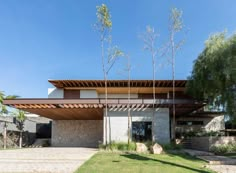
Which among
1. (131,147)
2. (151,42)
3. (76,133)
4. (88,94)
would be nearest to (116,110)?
(131,147)

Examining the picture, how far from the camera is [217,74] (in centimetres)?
1587

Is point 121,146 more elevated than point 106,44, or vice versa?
point 106,44

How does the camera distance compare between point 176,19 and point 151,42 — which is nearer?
point 176,19

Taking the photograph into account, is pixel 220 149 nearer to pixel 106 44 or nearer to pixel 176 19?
pixel 176 19

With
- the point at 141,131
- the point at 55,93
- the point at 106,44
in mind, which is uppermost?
the point at 106,44

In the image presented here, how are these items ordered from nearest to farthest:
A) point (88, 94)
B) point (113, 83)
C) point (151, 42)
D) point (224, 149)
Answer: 1. point (224, 149)
2. point (151, 42)
3. point (113, 83)
4. point (88, 94)

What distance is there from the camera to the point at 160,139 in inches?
760

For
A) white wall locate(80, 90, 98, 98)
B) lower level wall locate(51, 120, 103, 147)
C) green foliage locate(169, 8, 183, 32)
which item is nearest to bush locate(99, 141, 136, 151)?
white wall locate(80, 90, 98, 98)

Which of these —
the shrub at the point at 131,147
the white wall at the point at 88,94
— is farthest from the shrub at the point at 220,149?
the white wall at the point at 88,94

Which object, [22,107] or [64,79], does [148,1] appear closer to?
[64,79]

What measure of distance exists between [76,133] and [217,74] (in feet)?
52.2

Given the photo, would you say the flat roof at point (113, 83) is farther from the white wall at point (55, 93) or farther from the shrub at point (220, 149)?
the shrub at point (220, 149)

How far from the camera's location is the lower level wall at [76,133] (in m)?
26.5

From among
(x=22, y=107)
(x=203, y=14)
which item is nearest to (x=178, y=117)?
(x=203, y=14)
